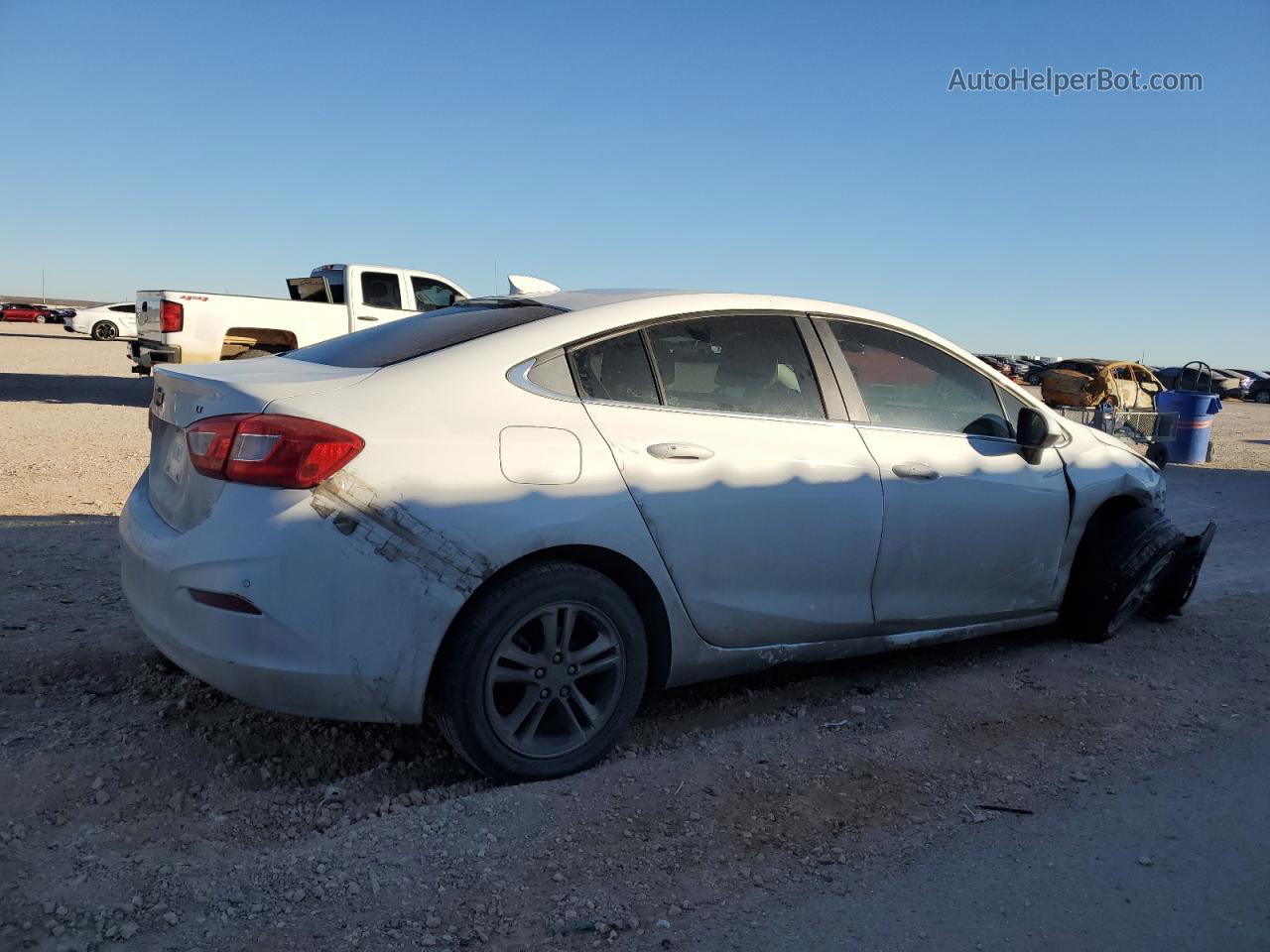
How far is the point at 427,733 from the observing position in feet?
12.1

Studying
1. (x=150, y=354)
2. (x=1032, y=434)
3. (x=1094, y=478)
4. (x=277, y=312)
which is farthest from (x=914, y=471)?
(x=150, y=354)

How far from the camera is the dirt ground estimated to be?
253 cm

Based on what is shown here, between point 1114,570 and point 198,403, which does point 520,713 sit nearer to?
point 198,403

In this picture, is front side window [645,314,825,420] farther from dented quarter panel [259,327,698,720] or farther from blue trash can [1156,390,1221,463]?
blue trash can [1156,390,1221,463]

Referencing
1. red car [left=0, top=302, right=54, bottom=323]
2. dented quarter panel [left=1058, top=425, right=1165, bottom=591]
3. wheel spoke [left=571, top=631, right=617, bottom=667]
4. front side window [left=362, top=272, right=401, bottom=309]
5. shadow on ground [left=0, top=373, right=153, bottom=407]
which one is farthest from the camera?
red car [left=0, top=302, right=54, bottom=323]

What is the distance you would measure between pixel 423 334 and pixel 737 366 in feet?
3.74

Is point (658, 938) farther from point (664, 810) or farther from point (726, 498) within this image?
point (726, 498)

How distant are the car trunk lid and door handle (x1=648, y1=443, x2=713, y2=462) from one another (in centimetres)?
95

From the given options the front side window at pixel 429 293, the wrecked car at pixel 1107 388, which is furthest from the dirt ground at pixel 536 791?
the wrecked car at pixel 1107 388

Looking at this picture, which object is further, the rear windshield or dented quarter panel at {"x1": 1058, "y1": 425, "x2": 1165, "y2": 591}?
dented quarter panel at {"x1": 1058, "y1": 425, "x2": 1165, "y2": 591}

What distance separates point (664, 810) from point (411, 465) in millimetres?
1276

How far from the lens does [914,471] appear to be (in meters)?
4.01

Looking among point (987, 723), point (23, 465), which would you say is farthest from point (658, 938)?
point (23, 465)

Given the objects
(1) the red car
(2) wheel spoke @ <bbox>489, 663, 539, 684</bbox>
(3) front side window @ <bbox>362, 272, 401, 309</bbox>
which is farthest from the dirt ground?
(1) the red car
